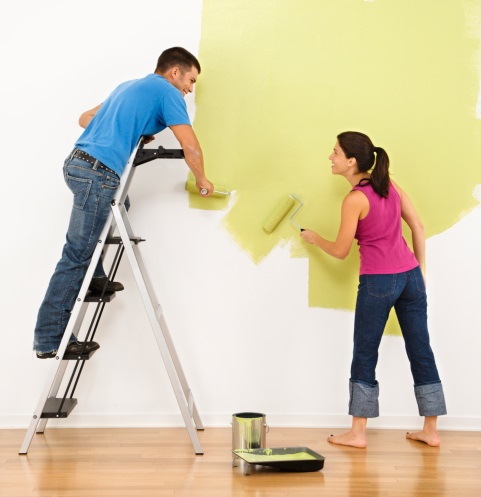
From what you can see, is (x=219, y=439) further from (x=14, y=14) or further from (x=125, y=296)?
(x=14, y=14)

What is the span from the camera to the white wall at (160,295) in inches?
118

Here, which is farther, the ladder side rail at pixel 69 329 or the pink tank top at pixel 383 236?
the pink tank top at pixel 383 236

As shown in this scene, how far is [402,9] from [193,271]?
1.45 m

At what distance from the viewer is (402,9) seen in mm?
3062

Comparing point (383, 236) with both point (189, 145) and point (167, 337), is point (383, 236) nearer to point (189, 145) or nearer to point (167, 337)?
point (189, 145)

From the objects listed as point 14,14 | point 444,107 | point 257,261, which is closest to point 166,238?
point 257,261

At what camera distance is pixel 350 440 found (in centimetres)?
276

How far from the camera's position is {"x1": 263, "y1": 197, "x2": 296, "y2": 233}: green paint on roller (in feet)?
9.83

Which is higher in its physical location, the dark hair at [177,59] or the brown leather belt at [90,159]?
the dark hair at [177,59]

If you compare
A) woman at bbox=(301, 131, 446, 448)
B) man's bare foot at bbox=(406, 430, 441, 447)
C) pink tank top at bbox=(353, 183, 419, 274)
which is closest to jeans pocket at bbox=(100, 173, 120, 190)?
woman at bbox=(301, 131, 446, 448)

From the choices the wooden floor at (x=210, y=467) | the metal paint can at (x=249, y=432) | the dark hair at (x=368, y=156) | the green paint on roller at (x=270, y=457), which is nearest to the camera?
the wooden floor at (x=210, y=467)

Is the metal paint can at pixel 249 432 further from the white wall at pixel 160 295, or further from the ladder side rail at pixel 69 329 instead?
the ladder side rail at pixel 69 329

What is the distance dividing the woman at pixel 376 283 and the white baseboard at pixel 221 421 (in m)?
0.20

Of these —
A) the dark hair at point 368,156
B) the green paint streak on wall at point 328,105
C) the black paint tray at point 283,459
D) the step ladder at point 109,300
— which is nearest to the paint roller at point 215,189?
the green paint streak on wall at point 328,105
